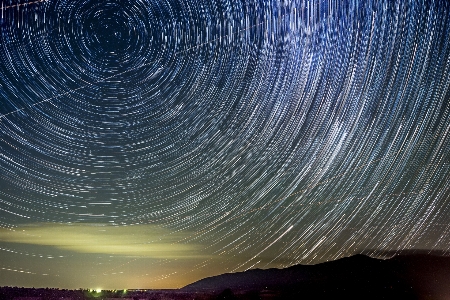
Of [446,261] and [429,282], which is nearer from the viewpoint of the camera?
[429,282]

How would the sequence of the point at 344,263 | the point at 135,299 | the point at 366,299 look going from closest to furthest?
the point at 135,299
the point at 366,299
the point at 344,263

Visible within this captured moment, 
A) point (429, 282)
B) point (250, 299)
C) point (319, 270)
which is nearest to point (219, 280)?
point (319, 270)

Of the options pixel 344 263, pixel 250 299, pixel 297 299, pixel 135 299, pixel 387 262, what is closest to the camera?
pixel 135 299

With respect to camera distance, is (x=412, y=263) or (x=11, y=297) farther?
(x=412, y=263)

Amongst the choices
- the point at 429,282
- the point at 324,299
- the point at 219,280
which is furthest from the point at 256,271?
the point at 324,299

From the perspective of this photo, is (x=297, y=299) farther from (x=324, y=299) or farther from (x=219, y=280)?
(x=219, y=280)

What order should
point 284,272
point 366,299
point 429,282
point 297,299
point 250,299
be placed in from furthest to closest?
point 284,272 → point 429,282 → point 366,299 → point 297,299 → point 250,299

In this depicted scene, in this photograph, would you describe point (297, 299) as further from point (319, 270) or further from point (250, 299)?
point (319, 270)

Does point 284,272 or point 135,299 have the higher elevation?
point 284,272

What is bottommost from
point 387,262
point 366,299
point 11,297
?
point 366,299
